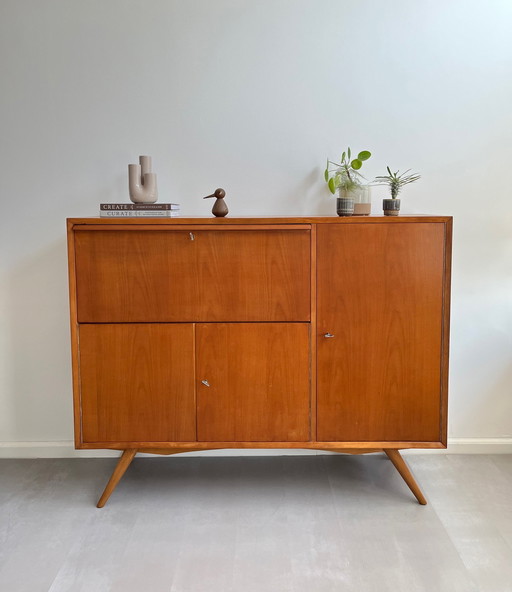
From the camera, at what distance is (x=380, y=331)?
2303 millimetres

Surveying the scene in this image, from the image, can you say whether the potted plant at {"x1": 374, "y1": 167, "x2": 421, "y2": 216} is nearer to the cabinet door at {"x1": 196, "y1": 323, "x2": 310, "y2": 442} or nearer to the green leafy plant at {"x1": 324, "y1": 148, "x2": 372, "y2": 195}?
the green leafy plant at {"x1": 324, "y1": 148, "x2": 372, "y2": 195}

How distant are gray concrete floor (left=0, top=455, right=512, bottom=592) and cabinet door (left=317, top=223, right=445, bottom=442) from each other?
295 mm

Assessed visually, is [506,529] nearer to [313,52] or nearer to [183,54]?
[313,52]

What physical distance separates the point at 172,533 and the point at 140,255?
932mm

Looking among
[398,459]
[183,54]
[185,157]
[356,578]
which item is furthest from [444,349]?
[183,54]

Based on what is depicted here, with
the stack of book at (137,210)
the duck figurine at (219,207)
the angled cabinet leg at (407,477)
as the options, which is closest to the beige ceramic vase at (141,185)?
the stack of book at (137,210)

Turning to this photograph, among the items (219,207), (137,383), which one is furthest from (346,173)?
(137,383)

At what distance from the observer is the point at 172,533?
2186 mm

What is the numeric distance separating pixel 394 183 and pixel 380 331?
62 cm

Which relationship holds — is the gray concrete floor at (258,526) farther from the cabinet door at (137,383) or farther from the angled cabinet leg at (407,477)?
the cabinet door at (137,383)

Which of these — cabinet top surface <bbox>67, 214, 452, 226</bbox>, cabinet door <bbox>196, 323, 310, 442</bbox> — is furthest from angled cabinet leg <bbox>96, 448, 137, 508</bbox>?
cabinet top surface <bbox>67, 214, 452, 226</bbox>

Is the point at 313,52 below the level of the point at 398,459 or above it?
above

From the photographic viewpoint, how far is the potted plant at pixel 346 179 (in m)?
2.34

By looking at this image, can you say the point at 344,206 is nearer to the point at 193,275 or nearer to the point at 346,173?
the point at 346,173
